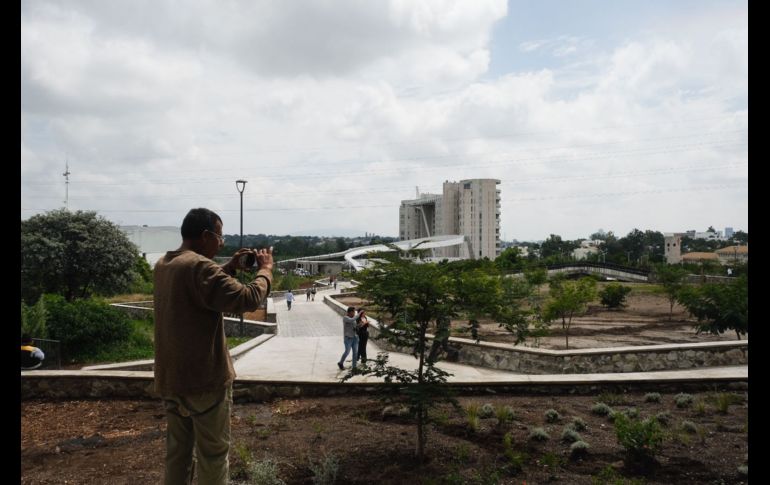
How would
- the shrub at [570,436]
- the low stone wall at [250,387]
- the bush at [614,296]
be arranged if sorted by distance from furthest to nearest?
the bush at [614,296] < the low stone wall at [250,387] < the shrub at [570,436]

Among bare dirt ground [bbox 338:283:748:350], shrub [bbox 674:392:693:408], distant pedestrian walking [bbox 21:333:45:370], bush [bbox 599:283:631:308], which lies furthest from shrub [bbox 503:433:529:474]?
bush [bbox 599:283:631:308]

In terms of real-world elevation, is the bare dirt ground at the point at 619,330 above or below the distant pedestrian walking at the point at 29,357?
below

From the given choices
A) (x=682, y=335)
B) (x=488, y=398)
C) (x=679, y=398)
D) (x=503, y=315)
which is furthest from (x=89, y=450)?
(x=682, y=335)

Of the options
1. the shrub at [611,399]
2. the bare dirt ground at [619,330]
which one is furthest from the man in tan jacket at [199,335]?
the bare dirt ground at [619,330]

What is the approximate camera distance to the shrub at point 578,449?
4750 millimetres

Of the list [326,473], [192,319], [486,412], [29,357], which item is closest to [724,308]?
[486,412]

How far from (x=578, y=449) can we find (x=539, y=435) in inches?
17.9

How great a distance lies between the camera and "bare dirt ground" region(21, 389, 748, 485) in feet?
14.2

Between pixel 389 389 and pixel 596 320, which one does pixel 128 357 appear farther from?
pixel 596 320

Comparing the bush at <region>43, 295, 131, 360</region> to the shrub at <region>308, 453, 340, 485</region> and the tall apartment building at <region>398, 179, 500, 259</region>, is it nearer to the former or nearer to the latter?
the shrub at <region>308, 453, 340, 485</region>

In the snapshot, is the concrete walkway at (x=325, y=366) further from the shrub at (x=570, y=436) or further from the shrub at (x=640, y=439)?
the shrub at (x=640, y=439)

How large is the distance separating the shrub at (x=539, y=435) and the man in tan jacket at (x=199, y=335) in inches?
133

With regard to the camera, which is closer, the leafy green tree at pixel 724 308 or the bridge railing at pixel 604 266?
the leafy green tree at pixel 724 308

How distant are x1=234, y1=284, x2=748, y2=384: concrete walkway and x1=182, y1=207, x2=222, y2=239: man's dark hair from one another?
4550 mm
